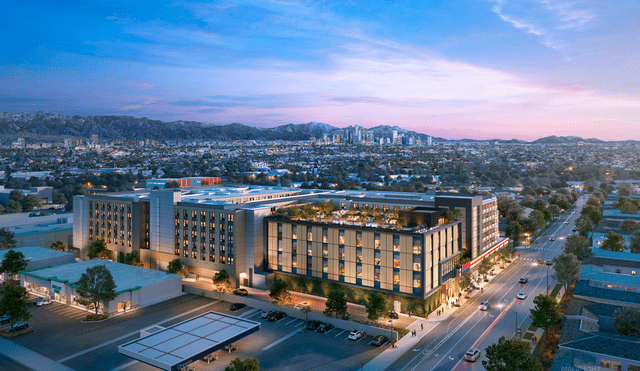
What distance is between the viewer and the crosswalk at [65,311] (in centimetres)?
4844

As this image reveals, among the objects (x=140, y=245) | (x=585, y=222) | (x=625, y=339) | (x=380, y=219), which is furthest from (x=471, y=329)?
(x=585, y=222)

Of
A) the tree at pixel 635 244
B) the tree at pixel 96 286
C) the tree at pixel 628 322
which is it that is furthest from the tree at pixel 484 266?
the tree at pixel 96 286

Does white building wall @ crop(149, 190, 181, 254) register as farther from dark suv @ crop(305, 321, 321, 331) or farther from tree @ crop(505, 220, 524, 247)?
tree @ crop(505, 220, 524, 247)

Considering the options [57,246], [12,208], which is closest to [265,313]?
[57,246]

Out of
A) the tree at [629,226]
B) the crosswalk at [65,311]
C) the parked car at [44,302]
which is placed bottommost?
the crosswalk at [65,311]

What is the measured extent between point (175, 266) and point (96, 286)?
1398cm

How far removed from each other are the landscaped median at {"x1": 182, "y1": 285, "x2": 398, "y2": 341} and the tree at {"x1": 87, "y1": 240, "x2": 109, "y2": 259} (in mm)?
23610

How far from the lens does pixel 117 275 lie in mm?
55188

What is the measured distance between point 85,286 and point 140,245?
2264cm

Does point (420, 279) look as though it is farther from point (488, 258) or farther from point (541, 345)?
point (488, 258)

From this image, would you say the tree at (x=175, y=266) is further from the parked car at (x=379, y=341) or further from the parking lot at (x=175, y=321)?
the parked car at (x=379, y=341)

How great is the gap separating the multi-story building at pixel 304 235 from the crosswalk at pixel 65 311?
631 inches

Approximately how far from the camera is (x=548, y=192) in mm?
154375

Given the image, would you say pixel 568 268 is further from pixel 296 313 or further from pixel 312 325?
pixel 296 313
